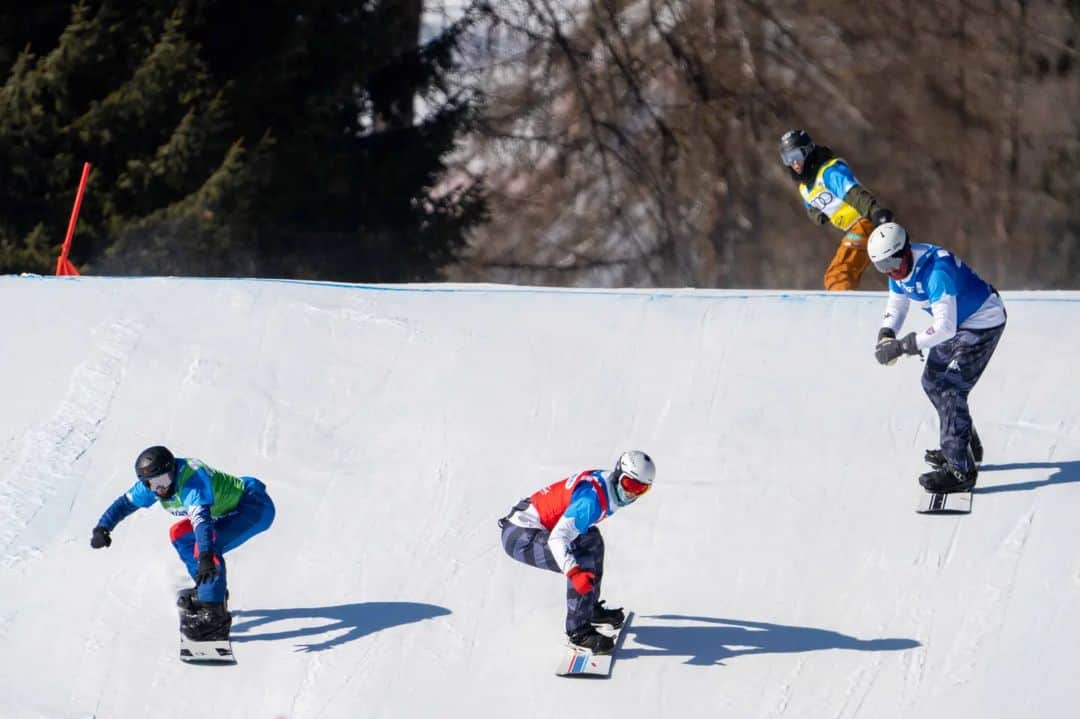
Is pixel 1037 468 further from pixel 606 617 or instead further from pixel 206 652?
pixel 206 652

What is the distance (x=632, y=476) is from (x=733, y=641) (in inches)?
41.0

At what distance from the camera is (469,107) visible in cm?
2280

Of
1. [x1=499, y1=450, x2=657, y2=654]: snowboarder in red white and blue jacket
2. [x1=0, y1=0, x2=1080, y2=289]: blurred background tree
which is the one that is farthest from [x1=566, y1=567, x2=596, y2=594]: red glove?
[x1=0, y1=0, x2=1080, y2=289]: blurred background tree

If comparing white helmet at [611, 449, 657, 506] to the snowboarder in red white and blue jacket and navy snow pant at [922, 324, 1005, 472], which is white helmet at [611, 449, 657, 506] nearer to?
the snowboarder in red white and blue jacket

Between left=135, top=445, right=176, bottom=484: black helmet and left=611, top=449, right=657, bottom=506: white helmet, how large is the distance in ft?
7.17

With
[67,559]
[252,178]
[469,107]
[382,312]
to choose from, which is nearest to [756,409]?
[382,312]

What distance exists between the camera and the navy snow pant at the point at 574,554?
9.18 m

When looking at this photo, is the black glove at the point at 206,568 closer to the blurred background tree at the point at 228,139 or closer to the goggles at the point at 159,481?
the goggles at the point at 159,481

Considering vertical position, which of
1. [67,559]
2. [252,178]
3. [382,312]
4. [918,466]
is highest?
[252,178]

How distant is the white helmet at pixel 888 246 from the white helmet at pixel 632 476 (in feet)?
5.85

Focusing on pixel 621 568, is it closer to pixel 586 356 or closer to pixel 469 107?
pixel 586 356

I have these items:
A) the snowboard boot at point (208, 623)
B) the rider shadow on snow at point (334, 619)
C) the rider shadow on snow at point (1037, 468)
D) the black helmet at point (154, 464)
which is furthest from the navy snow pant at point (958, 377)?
the black helmet at point (154, 464)

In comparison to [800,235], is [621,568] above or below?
below

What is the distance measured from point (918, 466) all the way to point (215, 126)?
11.4 metres
